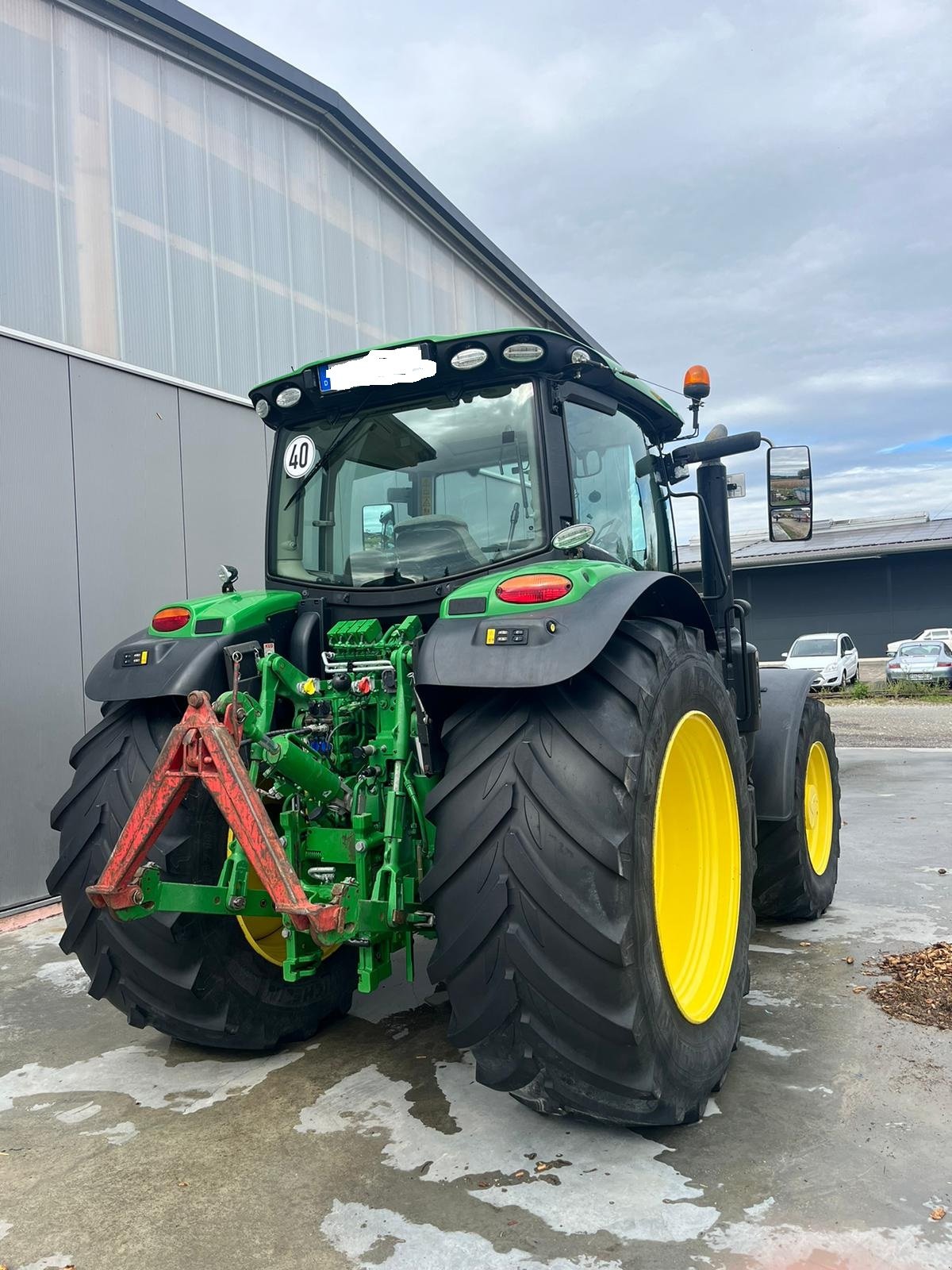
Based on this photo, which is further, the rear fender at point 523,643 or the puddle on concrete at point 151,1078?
the puddle on concrete at point 151,1078

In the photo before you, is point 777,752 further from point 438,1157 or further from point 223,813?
point 223,813

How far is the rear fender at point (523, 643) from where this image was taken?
2.52 metres

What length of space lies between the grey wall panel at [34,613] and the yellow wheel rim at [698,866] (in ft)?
13.7

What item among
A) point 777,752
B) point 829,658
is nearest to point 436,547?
point 777,752

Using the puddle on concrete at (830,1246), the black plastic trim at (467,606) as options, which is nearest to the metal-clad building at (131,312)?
the black plastic trim at (467,606)

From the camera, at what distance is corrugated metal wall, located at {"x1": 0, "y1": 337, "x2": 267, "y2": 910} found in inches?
228

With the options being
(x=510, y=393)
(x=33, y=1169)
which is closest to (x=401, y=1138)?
(x=33, y=1169)

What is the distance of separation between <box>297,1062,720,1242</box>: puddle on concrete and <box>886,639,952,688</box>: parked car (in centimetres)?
1991

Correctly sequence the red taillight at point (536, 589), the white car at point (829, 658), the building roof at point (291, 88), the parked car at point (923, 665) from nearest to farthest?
the red taillight at point (536, 589) → the building roof at point (291, 88) → the parked car at point (923, 665) → the white car at point (829, 658)

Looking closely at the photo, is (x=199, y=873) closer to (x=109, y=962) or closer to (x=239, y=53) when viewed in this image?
(x=109, y=962)

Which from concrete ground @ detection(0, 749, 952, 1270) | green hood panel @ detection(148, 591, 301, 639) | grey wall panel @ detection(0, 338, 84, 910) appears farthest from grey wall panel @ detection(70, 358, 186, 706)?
concrete ground @ detection(0, 749, 952, 1270)

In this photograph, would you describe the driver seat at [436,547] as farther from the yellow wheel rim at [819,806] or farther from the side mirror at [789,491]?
the yellow wheel rim at [819,806]

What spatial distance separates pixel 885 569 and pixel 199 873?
102ft

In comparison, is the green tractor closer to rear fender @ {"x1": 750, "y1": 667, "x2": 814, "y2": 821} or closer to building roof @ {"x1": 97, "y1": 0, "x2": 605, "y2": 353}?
rear fender @ {"x1": 750, "y1": 667, "x2": 814, "y2": 821}
